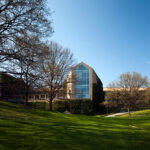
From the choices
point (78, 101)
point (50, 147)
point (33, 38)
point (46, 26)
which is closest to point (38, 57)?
point (33, 38)

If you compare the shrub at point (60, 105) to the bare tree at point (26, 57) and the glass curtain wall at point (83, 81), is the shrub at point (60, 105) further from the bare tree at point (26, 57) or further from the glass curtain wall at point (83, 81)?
the bare tree at point (26, 57)

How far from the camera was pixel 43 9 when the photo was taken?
9836 millimetres

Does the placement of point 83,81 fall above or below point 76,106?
above

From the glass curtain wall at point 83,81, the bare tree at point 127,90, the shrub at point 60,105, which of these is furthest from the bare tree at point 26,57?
the glass curtain wall at point 83,81

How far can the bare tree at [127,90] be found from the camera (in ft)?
109

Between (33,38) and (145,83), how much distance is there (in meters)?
32.9

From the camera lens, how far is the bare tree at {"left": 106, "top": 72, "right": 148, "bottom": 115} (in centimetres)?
3309

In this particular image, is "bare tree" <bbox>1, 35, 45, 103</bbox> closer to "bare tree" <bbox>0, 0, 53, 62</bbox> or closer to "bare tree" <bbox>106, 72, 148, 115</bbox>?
"bare tree" <bbox>0, 0, 53, 62</bbox>

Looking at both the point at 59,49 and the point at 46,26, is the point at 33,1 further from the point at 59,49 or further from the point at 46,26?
the point at 59,49

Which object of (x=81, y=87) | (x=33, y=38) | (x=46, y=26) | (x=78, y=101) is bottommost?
(x=78, y=101)

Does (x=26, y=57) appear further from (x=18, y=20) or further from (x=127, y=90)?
(x=127, y=90)

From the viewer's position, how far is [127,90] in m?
34.0

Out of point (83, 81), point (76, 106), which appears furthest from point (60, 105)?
point (83, 81)

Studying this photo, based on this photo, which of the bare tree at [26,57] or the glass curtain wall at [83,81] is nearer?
the bare tree at [26,57]
